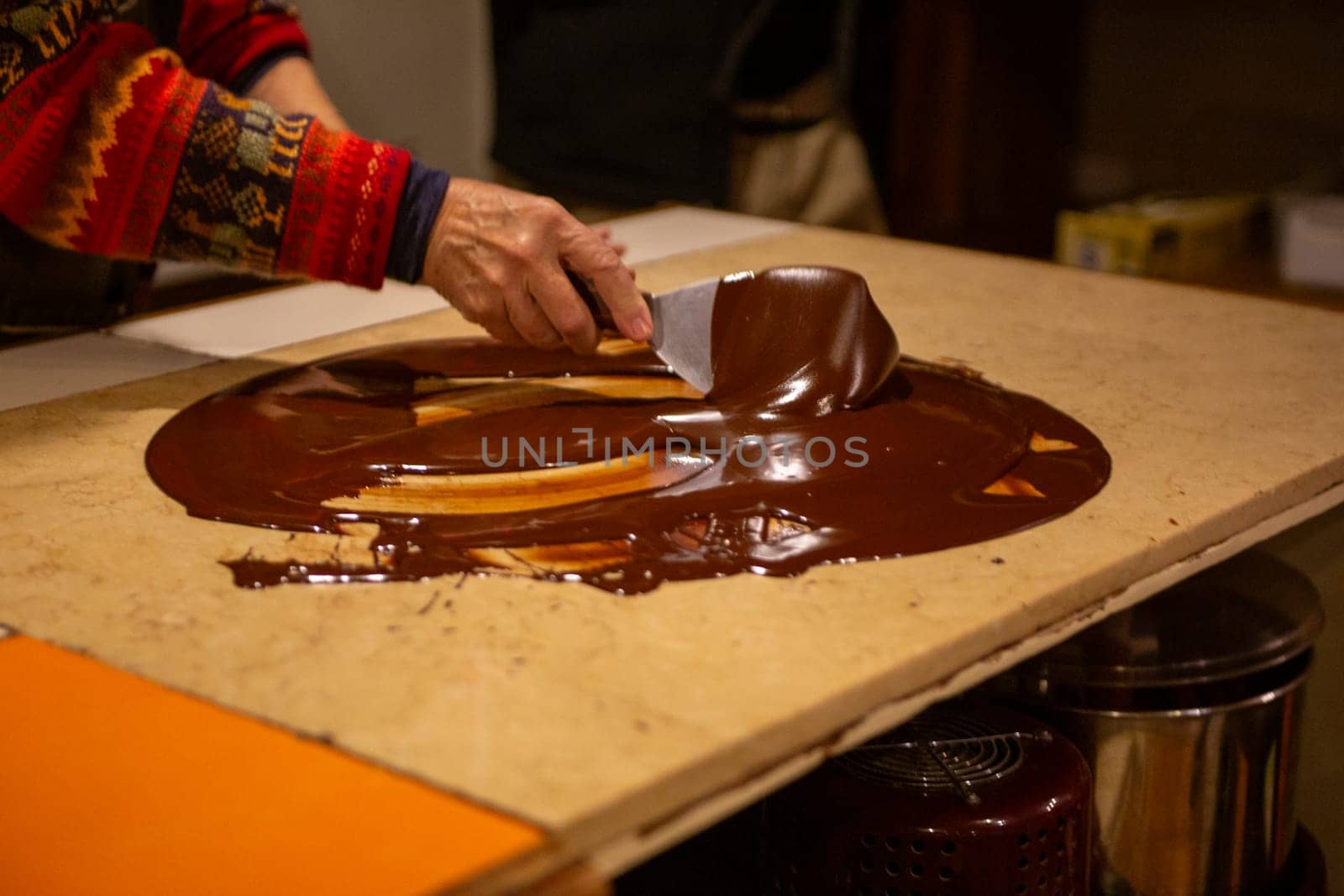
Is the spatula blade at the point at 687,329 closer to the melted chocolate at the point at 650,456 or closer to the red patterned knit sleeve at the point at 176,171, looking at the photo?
the melted chocolate at the point at 650,456

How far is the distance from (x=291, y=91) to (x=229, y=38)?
10cm

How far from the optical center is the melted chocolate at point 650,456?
100 centimetres

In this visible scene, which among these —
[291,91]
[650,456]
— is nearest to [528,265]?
[650,456]

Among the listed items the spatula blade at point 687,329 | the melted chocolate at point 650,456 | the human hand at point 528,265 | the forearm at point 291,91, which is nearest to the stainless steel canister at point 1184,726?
the melted chocolate at point 650,456

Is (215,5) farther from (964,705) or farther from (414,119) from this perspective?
(414,119)

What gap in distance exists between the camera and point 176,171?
130 cm

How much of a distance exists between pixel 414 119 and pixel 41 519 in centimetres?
266

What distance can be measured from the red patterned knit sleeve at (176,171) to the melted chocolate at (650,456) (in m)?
0.15

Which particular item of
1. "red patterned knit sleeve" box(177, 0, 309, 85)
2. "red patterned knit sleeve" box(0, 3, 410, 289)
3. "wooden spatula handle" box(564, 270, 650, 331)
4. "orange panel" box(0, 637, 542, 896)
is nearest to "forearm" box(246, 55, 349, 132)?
"red patterned knit sleeve" box(177, 0, 309, 85)

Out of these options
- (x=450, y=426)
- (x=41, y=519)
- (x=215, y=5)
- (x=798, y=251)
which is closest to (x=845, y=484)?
(x=450, y=426)

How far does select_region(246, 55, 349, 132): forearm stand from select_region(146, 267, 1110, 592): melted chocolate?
40 centimetres

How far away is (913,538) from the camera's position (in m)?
1.01

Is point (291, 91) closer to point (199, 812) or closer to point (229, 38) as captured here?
point (229, 38)

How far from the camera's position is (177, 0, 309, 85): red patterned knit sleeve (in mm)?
1697
